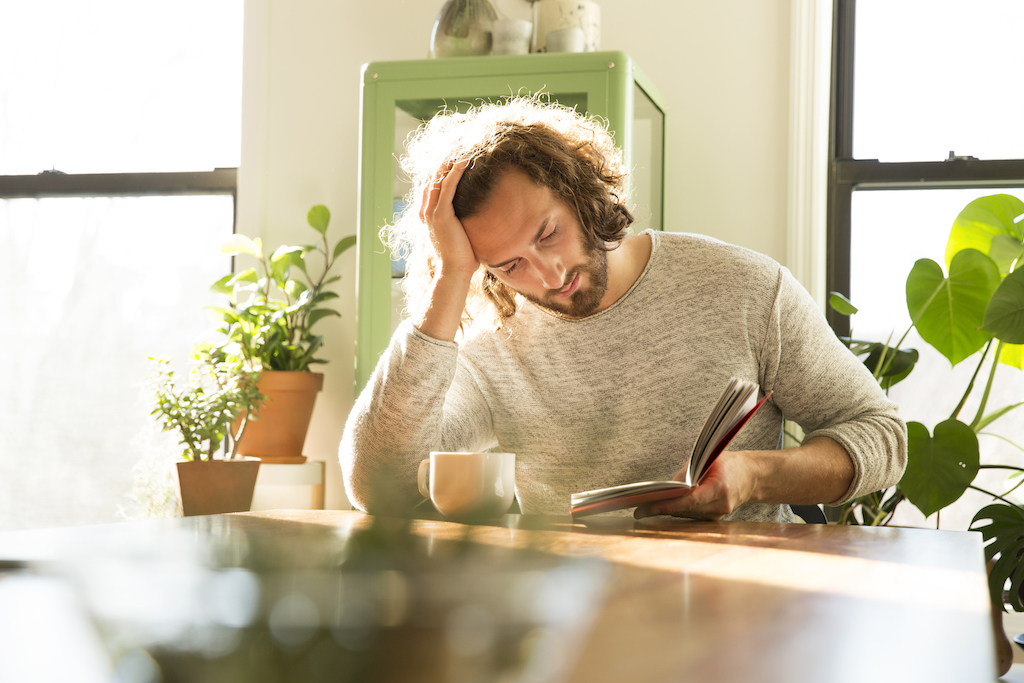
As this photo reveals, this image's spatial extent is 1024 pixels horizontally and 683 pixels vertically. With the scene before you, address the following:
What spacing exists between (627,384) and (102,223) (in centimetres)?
244

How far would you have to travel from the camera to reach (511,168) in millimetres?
1343

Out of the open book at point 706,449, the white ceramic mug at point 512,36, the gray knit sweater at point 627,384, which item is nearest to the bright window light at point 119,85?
the white ceramic mug at point 512,36

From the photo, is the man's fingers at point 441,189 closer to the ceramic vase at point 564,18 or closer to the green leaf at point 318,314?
the ceramic vase at point 564,18

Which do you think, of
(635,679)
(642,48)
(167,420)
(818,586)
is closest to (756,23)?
(642,48)

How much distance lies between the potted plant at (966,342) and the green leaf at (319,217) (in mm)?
1534

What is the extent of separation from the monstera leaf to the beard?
0.96 meters

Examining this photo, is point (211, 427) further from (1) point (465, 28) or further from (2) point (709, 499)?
(2) point (709, 499)

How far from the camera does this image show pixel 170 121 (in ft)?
10.1

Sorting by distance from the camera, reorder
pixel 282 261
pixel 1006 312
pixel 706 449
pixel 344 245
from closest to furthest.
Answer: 1. pixel 706 449
2. pixel 1006 312
3. pixel 282 261
4. pixel 344 245

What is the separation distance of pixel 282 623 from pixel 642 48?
95.9 inches

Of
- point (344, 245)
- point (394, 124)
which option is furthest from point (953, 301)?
point (344, 245)

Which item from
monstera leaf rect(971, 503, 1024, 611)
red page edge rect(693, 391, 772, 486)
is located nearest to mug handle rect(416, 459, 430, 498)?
red page edge rect(693, 391, 772, 486)

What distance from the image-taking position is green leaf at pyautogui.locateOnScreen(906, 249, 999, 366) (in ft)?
6.01

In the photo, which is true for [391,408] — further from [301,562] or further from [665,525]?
[301,562]
